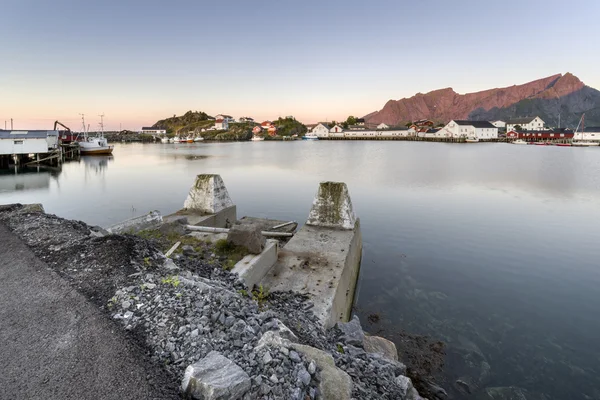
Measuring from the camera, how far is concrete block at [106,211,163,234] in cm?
970

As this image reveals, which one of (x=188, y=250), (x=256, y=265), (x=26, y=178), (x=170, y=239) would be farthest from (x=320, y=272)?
(x=26, y=178)

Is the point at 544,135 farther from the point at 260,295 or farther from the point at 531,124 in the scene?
the point at 260,295

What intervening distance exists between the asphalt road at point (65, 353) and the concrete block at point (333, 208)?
782cm

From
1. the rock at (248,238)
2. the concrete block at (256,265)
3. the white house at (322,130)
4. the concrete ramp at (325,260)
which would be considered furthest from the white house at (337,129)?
the rock at (248,238)

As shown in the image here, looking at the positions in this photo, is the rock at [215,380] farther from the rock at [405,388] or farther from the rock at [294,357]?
the rock at [405,388]

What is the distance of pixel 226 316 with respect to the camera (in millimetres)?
4449

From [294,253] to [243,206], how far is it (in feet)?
47.1

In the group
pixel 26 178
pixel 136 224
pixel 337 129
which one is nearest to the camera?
pixel 136 224

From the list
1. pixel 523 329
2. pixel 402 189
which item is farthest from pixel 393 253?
pixel 402 189

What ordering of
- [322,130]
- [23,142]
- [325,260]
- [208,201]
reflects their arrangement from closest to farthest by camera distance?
[325,260] < [208,201] < [23,142] < [322,130]

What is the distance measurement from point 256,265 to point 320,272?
161 cm

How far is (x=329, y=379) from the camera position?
3650 millimetres

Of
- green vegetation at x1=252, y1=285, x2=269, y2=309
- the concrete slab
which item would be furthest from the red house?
green vegetation at x1=252, y1=285, x2=269, y2=309

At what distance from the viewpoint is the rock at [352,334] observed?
5.95 meters
